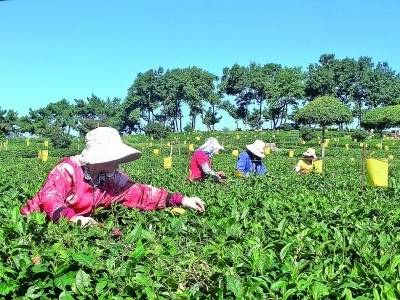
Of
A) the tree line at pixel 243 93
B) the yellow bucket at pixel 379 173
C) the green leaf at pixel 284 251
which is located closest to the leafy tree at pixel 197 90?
the tree line at pixel 243 93

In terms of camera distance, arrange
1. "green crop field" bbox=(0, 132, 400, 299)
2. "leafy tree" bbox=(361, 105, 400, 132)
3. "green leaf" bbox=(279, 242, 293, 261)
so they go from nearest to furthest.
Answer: "green crop field" bbox=(0, 132, 400, 299)
"green leaf" bbox=(279, 242, 293, 261)
"leafy tree" bbox=(361, 105, 400, 132)

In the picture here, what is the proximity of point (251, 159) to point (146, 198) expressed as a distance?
5.43 meters

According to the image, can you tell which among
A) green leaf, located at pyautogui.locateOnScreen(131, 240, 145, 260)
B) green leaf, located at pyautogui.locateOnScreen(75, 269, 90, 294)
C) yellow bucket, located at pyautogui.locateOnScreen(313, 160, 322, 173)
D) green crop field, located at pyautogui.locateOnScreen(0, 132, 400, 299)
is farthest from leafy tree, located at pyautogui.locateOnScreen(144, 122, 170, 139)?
green leaf, located at pyautogui.locateOnScreen(75, 269, 90, 294)

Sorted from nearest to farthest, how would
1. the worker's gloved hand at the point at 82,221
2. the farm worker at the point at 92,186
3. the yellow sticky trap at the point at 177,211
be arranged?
the worker's gloved hand at the point at 82,221 < the farm worker at the point at 92,186 < the yellow sticky trap at the point at 177,211

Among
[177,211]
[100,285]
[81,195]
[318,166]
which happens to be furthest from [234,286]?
[318,166]

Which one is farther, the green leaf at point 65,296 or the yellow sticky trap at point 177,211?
the yellow sticky trap at point 177,211

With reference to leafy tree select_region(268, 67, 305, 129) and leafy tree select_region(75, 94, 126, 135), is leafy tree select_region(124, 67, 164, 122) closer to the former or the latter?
leafy tree select_region(75, 94, 126, 135)

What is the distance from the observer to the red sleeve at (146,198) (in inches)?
136

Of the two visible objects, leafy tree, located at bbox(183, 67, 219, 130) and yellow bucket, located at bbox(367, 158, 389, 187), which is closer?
yellow bucket, located at bbox(367, 158, 389, 187)

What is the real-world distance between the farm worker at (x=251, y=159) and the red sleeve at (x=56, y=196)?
208 inches

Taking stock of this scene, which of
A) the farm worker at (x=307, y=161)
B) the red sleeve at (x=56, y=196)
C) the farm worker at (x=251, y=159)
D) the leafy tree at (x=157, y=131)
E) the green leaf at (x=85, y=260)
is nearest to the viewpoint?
the green leaf at (x=85, y=260)

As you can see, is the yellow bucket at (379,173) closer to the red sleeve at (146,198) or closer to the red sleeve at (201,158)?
the red sleeve at (146,198)

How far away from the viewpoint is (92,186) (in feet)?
10.9

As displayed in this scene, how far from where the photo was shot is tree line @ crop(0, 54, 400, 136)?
7356 centimetres
